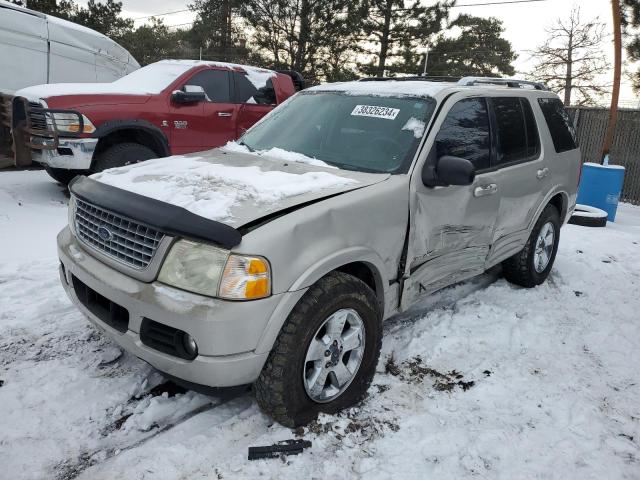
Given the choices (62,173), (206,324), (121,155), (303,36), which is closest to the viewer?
(206,324)

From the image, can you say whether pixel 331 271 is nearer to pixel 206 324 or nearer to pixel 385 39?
pixel 206 324

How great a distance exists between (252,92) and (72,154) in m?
3.02

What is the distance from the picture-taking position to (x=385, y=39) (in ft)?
78.3

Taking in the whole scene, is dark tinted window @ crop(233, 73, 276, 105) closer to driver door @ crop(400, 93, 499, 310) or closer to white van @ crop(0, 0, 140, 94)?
white van @ crop(0, 0, 140, 94)

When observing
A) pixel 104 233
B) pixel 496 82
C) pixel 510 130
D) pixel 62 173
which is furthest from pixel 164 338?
pixel 62 173

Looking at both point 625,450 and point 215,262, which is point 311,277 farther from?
point 625,450

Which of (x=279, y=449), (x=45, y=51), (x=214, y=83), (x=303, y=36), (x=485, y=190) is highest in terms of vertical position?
(x=303, y=36)

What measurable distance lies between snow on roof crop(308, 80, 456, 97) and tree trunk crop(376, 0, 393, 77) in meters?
21.0

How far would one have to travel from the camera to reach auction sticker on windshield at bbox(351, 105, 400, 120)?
3.36 meters

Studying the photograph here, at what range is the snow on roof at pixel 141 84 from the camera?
636 cm

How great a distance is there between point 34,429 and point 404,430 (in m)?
1.88

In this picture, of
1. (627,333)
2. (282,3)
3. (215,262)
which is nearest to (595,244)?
(627,333)

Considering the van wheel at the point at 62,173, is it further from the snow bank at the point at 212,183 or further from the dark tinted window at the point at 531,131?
the dark tinted window at the point at 531,131

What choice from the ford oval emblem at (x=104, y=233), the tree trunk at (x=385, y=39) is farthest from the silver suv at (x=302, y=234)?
the tree trunk at (x=385, y=39)
